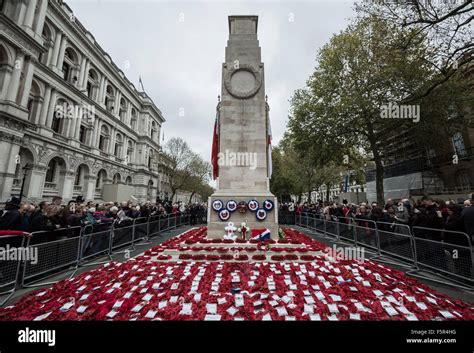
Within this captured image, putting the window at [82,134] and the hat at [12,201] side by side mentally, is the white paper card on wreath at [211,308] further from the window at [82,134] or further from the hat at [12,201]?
the window at [82,134]

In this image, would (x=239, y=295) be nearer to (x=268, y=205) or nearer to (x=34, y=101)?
(x=268, y=205)

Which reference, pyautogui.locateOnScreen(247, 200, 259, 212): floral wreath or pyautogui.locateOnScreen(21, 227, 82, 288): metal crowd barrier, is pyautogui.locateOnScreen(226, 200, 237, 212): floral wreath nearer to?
pyautogui.locateOnScreen(247, 200, 259, 212): floral wreath

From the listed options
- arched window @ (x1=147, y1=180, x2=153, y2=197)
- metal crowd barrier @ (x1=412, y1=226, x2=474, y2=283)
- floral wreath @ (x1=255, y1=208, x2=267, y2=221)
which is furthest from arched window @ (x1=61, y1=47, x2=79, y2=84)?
metal crowd barrier @ (x1=412, y1=226, x2=474, y2=283)

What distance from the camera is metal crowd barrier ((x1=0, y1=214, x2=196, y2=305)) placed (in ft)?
16.2

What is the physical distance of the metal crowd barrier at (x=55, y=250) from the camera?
4945mm

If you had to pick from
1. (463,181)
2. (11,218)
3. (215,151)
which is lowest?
(11,218)

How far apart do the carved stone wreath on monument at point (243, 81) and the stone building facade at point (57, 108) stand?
18.4 m

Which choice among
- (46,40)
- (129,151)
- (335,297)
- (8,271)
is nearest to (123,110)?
(129,151)

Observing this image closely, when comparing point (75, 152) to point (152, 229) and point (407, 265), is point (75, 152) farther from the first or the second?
point (407, 265)

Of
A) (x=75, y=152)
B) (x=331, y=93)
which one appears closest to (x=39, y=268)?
(x=331, y=93)

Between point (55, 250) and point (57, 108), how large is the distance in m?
27.3

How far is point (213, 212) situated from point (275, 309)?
5928mm

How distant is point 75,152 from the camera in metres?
27.7

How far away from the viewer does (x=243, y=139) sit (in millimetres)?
10297
